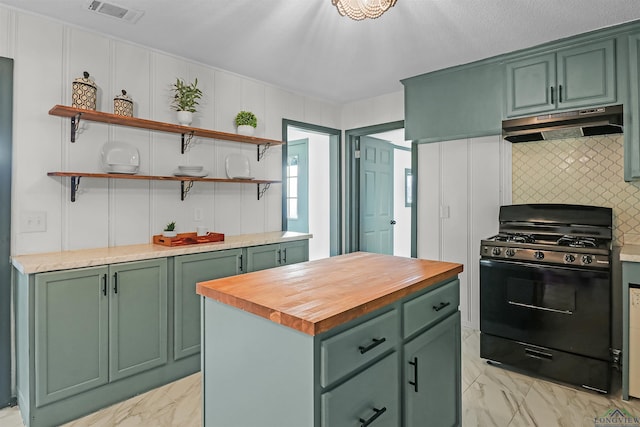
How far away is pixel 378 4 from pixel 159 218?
2251 millimetres

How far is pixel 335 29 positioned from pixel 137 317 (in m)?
2.33

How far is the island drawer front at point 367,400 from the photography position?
45.3 inches

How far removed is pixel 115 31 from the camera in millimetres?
2590

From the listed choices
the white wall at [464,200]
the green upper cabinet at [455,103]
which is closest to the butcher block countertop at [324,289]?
the green upper cabinet at [455,103]

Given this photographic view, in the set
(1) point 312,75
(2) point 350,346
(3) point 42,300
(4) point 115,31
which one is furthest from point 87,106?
(2) point 350,346

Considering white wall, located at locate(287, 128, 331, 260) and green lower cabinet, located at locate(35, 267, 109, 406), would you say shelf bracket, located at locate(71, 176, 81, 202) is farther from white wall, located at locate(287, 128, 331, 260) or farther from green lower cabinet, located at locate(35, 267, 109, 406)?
white wall, located at locate(287, 128, 331, 260)

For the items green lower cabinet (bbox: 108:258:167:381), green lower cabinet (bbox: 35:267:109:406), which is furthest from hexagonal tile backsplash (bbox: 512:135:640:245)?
green lower cabinet (bbox: 35:267:109:406)

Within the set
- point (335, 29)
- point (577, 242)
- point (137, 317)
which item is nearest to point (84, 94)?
point (137, 317)

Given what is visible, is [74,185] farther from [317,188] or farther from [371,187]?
[371,187]

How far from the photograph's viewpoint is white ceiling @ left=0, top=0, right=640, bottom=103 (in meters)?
2.25

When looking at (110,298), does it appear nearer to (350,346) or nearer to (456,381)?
(350,346)

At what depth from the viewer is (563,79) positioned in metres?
2.73

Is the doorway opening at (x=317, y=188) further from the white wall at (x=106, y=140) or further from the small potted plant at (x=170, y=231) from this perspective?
the small potted plant at (x=170, y=231)

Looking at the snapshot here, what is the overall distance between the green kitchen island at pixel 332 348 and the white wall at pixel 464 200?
1942 millimetres
